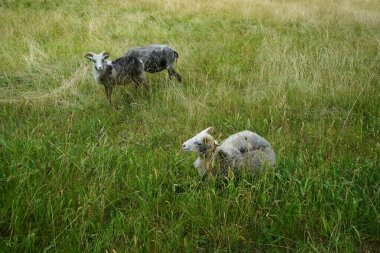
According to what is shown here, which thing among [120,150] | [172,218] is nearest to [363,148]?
[172,218]

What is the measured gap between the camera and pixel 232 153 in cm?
347

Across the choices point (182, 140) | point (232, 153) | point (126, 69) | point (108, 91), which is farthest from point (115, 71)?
point (232, 153)

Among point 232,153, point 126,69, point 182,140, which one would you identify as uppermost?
point 232,153

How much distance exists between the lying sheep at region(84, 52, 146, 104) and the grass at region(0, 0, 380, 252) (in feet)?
0.89

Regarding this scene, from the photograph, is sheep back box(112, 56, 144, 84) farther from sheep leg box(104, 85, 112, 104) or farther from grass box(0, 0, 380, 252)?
grass box(0, 0, 380, 252)

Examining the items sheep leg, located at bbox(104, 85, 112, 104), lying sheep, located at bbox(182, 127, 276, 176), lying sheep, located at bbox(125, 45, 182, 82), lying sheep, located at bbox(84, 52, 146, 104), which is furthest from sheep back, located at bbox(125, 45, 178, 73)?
lying sheep, located at bbox(182, 127, 276, 176)

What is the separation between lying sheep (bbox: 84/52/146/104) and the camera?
5656 mm

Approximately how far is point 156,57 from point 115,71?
3.30 feet

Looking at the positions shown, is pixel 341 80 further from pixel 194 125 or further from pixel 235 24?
pixel 235 24

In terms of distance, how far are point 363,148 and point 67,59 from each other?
5967 millimetres

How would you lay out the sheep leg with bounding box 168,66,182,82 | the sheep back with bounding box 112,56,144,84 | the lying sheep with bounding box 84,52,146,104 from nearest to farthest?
1. the lying sheep with bounding box 84,52,146,104
2. the sheep back with bounding box 112,56,144,84
3. the sheep leg with bounding box 168,66,182,82

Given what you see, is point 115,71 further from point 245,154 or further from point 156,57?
point 245,154

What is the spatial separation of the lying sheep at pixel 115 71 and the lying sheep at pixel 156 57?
0.29 meters

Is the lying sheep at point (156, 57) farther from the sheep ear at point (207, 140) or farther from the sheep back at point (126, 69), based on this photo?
the sheep ear at point (207, 140)
